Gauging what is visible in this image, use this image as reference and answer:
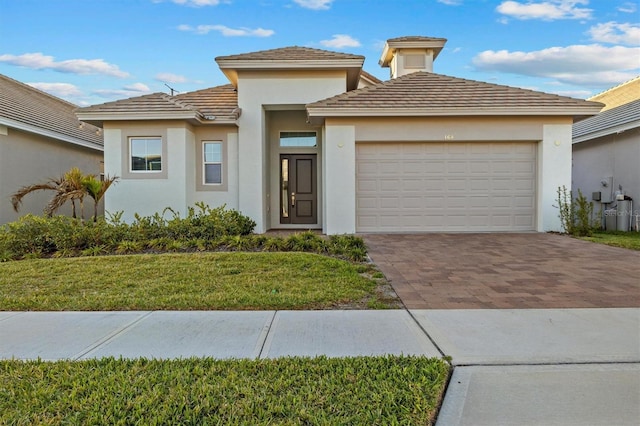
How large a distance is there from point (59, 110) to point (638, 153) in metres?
22.1

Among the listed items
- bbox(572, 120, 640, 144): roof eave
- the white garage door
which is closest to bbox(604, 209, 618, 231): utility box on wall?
bbox(572, 120, 640, 144): roof eave

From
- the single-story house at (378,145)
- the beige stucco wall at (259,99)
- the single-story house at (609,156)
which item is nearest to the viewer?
the single-story house at (378,145)

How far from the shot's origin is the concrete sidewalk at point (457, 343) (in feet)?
9.21

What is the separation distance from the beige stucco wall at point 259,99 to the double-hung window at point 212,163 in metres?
0.80

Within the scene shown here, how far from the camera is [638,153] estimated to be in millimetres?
13312

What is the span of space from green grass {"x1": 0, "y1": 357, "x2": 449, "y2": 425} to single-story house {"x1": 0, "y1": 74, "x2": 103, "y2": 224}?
40.4 ft

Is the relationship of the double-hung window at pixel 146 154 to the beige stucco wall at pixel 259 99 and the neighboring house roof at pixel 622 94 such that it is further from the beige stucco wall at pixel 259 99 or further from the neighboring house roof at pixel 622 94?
the neighboring house roof at pixel 622 94

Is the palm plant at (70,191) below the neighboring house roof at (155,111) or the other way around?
below

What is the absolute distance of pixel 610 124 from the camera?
14.2 meters

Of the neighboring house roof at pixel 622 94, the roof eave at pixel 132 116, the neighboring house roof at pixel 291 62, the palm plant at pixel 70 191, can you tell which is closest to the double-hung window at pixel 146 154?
the roof eave at pixel 132 116

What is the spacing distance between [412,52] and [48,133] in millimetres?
14208

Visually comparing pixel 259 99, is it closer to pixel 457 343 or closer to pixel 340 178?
pixel 340 178

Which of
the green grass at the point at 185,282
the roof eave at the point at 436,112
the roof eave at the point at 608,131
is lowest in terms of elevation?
the green grass at the point at 185,282

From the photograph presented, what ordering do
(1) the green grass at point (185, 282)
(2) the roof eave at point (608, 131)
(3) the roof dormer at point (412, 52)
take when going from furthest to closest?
(3) the roof dormer at point (412, 52)
(2) the roof eave at point (608, 131)
(1) the green grass at point (185, 282)
